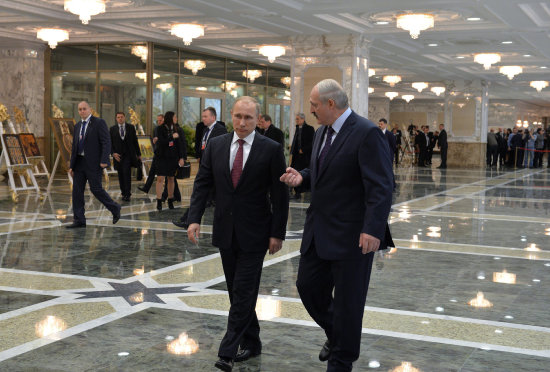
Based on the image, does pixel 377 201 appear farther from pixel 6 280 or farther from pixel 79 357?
pixel 6 280

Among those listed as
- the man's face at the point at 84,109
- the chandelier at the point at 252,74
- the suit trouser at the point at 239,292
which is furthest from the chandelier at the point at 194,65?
the suit trouser at the point at 239,292

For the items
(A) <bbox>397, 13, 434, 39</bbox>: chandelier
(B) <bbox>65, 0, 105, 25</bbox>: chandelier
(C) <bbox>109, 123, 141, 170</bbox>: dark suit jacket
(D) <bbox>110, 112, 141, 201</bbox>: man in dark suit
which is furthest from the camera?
(A) <bbox>397, 13, 434, 39</bbox>: chandelier

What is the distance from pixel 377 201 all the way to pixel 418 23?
418 inches

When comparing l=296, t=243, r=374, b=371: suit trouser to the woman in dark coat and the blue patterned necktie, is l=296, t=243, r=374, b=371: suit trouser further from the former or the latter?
the woman in dark coat

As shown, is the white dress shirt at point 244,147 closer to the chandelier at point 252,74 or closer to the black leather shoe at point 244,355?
the black leather shoe at point 244,355

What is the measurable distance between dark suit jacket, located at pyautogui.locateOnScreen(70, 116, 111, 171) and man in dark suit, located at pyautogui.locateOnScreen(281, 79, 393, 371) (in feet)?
17.9

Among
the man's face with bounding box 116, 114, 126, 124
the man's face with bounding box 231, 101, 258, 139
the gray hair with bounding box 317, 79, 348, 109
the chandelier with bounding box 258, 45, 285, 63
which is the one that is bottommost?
the man's face with bounding box 231, 101, 258, 139

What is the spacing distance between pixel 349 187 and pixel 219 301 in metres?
2.04

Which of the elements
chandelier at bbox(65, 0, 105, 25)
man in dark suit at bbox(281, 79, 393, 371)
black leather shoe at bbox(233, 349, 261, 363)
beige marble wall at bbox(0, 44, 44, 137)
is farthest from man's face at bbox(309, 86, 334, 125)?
beige marble wall at bbox(0, 44, 44, 137)

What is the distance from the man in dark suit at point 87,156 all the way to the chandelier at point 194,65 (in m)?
10.5

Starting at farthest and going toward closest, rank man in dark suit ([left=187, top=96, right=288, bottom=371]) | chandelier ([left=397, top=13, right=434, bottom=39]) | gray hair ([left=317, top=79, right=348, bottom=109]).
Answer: chandelier ([left=397, top=13, right=434, bottom=39]) → man in dark suit ([left=187, top=96, right=288, bottom=371]) → gray hair ([left=317, top=79, right=348, bottom=109])

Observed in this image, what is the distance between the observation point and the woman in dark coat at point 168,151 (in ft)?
34.7

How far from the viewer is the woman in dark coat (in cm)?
1057

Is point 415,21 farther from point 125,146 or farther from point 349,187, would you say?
point 349,187
